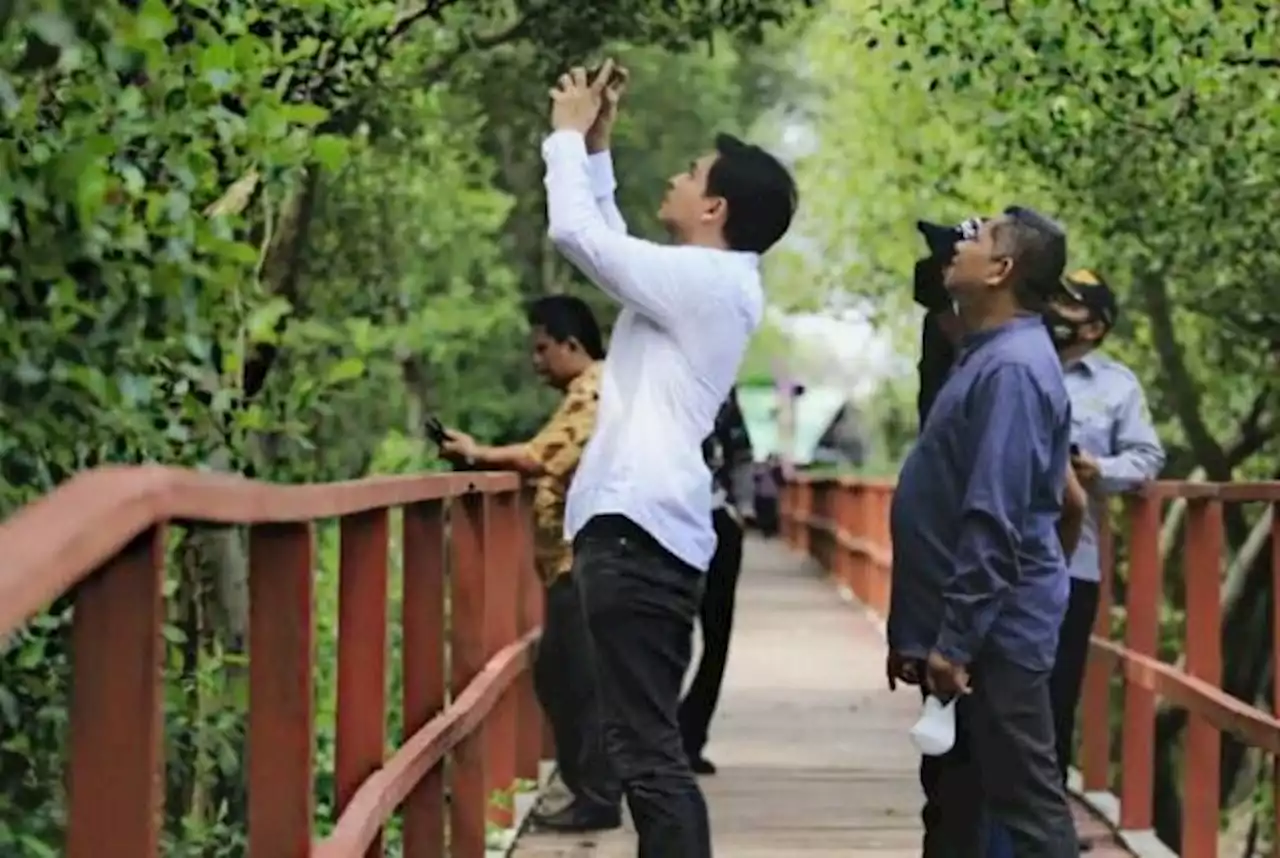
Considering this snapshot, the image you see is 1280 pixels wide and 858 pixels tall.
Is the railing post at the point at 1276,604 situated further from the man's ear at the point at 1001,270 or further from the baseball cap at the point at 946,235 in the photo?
the man's ear at the point at 1001,270

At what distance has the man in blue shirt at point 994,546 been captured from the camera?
5117 mm

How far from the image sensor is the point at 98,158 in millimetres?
4625

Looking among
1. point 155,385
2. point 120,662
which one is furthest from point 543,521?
point 120,662

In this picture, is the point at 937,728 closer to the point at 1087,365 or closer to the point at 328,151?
the point at 328,151

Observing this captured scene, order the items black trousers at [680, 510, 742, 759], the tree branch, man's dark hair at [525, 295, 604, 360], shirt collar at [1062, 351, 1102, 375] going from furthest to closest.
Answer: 1. the tree branch
2. black trousers at [680, 510, 742, 759]
3. man's dark hair at [525, 295, 604, 360]
4. shirt collar at [1062, 351, 1102, 375]

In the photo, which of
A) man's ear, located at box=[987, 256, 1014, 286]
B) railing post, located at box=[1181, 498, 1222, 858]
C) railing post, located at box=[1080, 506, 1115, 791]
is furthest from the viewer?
railing post, located at box=[1080, 506, 1115, 791]

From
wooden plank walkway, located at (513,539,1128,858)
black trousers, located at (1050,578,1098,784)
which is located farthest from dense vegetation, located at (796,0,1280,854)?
wooden plank walkway, located at (513,539,1128,858)

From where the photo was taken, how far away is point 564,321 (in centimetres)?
794

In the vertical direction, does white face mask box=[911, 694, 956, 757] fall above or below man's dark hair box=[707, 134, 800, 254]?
below

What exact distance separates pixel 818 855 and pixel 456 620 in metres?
1.59

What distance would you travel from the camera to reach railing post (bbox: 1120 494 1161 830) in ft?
27.0

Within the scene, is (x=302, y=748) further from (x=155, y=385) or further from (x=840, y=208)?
(x=840, y=208)

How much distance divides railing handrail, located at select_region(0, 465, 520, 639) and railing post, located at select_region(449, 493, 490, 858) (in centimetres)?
313

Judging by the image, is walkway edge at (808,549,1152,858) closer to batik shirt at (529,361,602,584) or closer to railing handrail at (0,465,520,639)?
batik shirt at (529,361,602,584)
